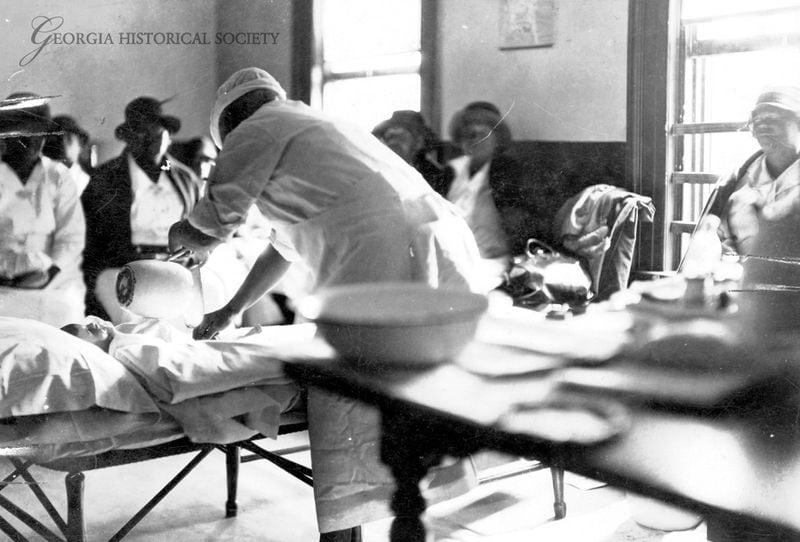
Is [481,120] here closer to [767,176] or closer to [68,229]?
[767,176]

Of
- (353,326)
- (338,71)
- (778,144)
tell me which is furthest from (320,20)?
(778,144)

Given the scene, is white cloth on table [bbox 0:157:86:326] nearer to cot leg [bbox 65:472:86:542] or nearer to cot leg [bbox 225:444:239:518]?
cot leg [bbox 65:472:86:542]

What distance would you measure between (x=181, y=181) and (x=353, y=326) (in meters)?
0.38

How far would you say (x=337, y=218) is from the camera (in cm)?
148

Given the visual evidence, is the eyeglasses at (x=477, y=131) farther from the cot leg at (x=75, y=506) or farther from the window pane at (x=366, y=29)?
the cot leg at (x=75, y=506)

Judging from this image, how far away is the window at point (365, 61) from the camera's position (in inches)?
58.2

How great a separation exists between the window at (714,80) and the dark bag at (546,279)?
0.19m

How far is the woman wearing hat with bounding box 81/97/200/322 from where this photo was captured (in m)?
1.46

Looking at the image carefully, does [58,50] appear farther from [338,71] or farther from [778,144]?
[778,144]

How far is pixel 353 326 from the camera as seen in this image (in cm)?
153

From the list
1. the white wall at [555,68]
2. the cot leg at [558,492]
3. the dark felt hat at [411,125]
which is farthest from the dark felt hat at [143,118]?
the cot leg at [558,492]

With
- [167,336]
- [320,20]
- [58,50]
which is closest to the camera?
[58,50]

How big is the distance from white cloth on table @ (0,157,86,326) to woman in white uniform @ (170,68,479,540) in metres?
0.17

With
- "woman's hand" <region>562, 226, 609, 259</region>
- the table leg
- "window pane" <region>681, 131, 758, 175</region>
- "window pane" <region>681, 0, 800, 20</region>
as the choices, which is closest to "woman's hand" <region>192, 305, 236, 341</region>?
the table leg
